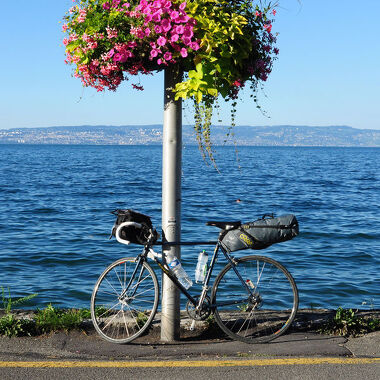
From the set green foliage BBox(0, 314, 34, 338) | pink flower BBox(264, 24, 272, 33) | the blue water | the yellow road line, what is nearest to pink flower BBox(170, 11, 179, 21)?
pink flower BBox(264, 24, 272, 33)

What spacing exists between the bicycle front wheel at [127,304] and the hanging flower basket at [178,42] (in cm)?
180

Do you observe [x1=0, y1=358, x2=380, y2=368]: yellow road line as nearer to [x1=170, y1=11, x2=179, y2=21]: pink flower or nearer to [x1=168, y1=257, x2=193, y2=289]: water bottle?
[x1=168, y1=257, x2=193, y2=289]: water bottle

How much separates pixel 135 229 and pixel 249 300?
4.54 ft

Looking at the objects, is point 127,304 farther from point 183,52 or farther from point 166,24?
point 166,24

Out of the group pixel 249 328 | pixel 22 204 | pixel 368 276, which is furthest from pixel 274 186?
pixel 249 328

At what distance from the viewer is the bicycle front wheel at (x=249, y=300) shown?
20.5 feet

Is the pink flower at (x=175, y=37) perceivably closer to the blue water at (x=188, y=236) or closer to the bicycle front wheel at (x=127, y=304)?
the blue water at (x=188, y=236)

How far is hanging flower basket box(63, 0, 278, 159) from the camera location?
5531mm

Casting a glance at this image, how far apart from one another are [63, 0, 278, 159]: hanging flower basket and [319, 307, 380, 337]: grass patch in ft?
8.52

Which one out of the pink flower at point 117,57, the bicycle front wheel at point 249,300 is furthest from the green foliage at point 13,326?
the pink flower at point 117,57

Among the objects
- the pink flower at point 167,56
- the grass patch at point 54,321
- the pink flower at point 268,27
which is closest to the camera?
the pink flower at point 167,56

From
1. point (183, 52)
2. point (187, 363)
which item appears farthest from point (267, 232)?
point (183, 52)

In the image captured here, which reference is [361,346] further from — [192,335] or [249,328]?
[192,335]

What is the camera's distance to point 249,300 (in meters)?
6.41
